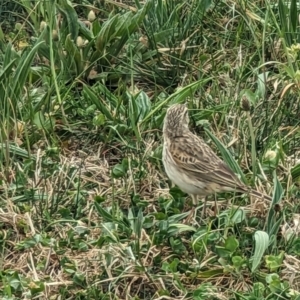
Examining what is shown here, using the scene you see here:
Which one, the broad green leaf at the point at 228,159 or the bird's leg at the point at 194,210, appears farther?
the broad green leaf at the point at 228,159

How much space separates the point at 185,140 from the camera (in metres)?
7.46

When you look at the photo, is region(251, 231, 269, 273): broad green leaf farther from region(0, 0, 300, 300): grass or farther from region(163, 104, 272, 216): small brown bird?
region(163, 104, 272, 216): small brown bird

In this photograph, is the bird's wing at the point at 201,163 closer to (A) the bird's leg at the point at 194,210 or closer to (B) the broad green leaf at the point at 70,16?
(A) the bird's leg at the point at 194,210

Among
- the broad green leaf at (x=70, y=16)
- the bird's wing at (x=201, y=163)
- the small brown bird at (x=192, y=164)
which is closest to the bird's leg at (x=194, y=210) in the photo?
the small brown bird at (x=192, y=164)

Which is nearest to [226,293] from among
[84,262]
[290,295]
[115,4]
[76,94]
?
[290,295]

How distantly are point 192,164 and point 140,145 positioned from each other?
2.24ft

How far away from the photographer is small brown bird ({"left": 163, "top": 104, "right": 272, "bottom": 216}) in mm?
7047

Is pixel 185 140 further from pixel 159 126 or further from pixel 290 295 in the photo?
pixel 290 295

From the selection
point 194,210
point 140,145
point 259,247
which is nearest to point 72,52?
point 140,145

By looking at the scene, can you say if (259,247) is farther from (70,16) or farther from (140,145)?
(70,16)

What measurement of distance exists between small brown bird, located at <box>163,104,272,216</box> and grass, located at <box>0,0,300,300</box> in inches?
5.1

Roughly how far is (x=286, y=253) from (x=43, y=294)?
1.36 metres

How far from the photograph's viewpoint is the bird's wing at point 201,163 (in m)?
7.02

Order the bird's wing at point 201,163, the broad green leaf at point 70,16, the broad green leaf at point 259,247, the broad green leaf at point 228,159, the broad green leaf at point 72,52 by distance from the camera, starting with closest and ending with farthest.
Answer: the broad green leaf at point 259,247, the bird's wing at point 201,163, the broad green leaf at point 228,159, the broad green leaf at point 72,52, the broad green leaf at point 70,16
